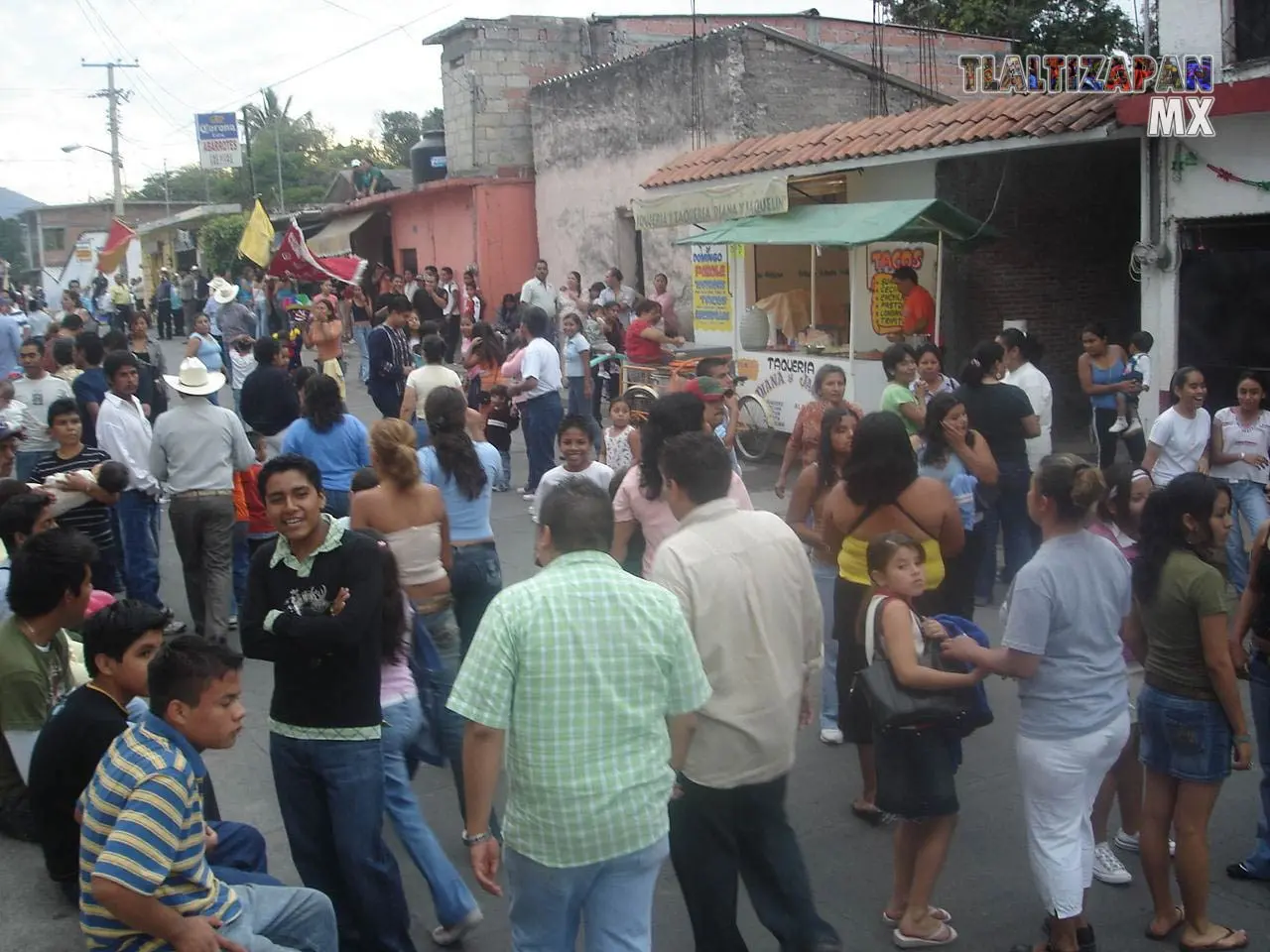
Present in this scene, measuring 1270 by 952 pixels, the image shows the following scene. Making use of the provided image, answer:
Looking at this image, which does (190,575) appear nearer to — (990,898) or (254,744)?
(254,744)

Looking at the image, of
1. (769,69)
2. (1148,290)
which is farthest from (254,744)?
(769,69)

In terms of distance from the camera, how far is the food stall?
40.3ft

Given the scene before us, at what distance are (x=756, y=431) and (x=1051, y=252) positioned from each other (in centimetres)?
378

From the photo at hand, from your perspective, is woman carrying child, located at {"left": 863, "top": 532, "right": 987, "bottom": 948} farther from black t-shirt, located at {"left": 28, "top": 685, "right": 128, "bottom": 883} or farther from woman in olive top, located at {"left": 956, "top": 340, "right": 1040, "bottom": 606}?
woman in olive top, located at {"left": 956, "top": 340, "right": 1040, "bottom": 606}

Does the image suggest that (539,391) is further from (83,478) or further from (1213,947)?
(1213,947)

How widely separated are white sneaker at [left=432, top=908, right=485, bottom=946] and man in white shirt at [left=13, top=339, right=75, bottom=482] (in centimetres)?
542

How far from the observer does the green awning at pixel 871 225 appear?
38.8 feet

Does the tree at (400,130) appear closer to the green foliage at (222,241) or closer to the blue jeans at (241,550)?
the green foliage at (222,241)

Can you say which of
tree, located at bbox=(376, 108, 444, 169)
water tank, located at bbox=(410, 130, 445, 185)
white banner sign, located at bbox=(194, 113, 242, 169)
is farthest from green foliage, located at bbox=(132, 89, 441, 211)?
water tank, located at bbox=(410, 130, 445, 185)

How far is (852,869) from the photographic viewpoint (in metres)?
4.96

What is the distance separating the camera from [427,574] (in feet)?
17.2

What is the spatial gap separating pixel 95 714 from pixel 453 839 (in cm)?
194

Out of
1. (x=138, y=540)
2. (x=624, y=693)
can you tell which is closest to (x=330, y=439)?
(x=138, y=540)

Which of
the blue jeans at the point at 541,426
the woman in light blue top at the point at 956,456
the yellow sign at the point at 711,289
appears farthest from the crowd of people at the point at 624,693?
the yellow sign at the point at 711,289
